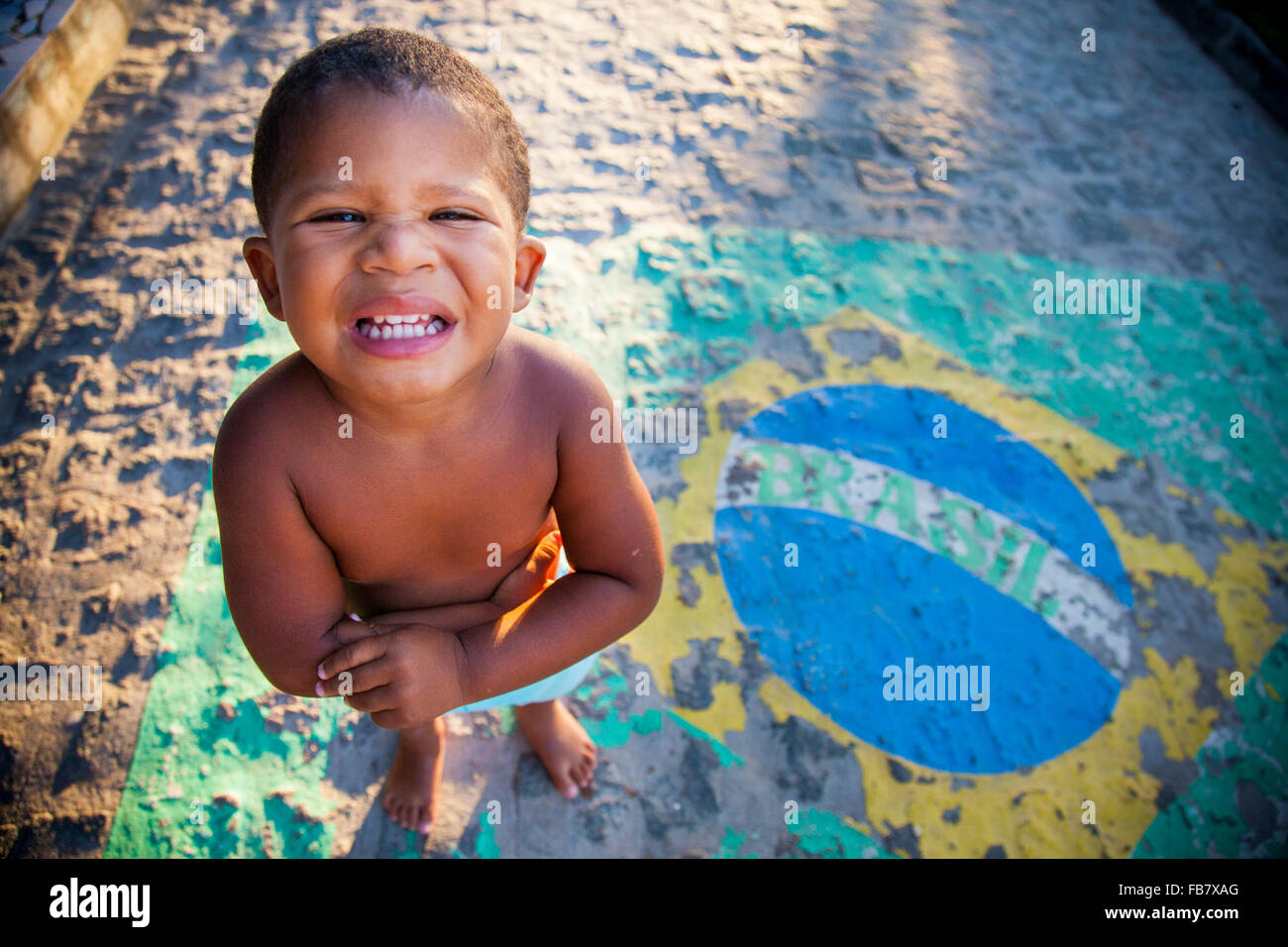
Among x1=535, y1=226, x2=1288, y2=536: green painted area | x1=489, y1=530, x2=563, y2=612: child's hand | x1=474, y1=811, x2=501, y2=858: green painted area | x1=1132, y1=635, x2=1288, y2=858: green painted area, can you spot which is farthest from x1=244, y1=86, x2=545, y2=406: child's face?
x1=1132, y1=635, x2=1288, y2=858: green painted area

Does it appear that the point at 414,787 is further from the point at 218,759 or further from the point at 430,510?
the point at 430,510

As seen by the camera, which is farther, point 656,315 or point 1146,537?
point 656,315

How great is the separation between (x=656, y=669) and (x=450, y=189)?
129 cm

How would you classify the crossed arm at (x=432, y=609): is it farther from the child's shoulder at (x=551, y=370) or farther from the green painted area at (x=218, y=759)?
the green painted area at (x=218, y=759)

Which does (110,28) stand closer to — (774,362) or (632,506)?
(774,362)

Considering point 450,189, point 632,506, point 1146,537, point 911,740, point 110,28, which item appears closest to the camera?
point 450,189

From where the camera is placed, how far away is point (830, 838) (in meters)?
1.70

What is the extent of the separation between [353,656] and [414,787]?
689mm

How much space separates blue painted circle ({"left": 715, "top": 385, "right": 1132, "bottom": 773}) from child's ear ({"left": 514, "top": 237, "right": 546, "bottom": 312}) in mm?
1135

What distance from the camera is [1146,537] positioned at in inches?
88.7

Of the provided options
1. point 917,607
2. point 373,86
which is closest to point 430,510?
point 373,86

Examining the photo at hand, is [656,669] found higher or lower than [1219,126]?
lower
